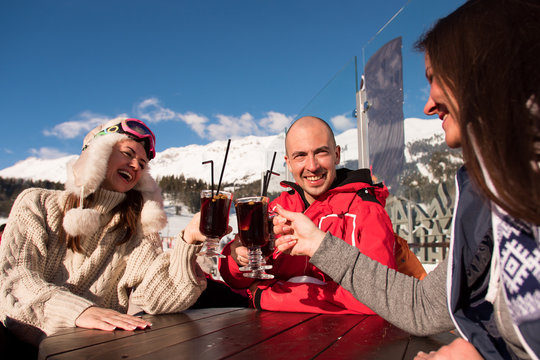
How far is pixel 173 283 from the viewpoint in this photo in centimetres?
179

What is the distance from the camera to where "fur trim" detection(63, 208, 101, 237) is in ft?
6.26

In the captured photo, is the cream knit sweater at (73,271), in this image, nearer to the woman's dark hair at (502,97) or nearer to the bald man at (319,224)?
the bald man at (319,224)

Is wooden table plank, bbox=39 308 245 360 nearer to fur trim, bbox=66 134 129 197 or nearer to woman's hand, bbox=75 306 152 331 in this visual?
woman's hand, bbox=75 306 152 331

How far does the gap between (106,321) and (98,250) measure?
732 mm

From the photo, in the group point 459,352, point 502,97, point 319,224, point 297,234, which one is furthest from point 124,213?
point 502,97

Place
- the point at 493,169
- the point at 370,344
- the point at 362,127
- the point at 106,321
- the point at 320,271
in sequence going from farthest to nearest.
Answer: the point at 362,127 → the point at 320,271 → the point at 106,321 → the point at 370,344 → the point at 493,169

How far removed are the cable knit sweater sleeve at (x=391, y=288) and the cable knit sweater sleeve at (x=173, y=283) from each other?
82 cm

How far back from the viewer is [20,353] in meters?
1.68

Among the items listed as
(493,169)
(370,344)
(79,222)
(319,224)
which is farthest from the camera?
(319,224)

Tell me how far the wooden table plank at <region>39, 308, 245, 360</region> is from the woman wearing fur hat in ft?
0.23

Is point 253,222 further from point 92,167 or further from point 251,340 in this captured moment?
point 92,167

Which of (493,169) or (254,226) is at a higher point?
(493,169)

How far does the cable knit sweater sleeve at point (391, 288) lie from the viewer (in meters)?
1.08

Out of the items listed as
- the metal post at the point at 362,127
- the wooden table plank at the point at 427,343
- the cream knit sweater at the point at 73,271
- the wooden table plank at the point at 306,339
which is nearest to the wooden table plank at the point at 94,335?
the cream knit sweater at the point at 73,271
